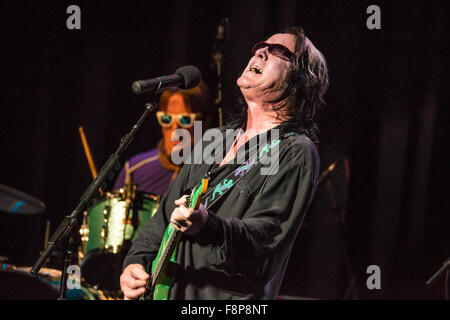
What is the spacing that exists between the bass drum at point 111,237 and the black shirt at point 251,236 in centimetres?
129

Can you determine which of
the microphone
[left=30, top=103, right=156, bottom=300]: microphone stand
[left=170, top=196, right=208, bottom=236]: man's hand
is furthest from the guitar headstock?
the microphone

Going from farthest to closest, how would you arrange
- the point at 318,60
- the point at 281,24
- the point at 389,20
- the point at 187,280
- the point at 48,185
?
the point at 48,185, the point at 389,20, the point at 281,24, the point at 318,60, the point at 187,280

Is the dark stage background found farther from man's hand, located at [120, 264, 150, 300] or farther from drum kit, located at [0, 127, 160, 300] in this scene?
man's hand, located at [120, 264, 150, 300]

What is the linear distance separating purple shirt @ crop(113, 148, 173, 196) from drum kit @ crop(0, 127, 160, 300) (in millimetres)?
473

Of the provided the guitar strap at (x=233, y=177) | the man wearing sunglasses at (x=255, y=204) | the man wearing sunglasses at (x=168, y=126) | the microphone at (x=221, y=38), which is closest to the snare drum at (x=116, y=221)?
the man wearing sunglasses at (x=168, y=126)

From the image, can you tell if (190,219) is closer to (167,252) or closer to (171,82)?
(167,252)

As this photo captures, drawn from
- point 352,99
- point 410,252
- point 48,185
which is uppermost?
point 352,99

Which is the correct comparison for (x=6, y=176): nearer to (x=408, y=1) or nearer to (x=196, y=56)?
(x=196, y=56)

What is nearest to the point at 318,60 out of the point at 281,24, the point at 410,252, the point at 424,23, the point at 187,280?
the point at 187,280

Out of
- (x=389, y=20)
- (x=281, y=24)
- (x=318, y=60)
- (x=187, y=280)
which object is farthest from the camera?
(x=389, y=20)

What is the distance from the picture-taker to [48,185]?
172 inches

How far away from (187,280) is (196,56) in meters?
2.61

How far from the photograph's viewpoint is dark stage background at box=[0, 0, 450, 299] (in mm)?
4082

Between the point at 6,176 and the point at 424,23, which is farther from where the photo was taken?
the point at 6,176
